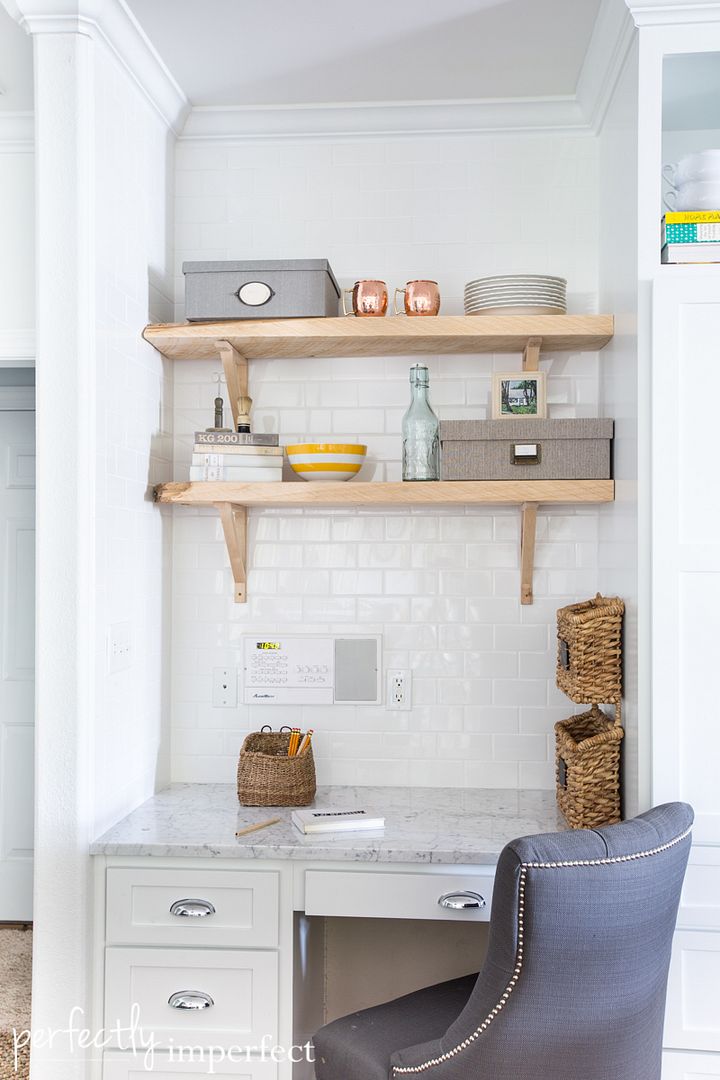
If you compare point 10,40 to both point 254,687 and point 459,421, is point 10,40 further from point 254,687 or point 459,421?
point 254,687

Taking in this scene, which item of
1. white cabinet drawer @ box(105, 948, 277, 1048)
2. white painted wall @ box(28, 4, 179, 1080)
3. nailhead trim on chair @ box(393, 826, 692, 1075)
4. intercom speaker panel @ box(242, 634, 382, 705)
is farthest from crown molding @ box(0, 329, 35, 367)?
nailhead trim on chair @ box(393, 826, 692, 1075)

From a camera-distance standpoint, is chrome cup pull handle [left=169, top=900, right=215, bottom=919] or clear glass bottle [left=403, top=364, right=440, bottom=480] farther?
clear glass bottle [left=403, top=364, right=440, bottom=480]

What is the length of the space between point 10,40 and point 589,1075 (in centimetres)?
242

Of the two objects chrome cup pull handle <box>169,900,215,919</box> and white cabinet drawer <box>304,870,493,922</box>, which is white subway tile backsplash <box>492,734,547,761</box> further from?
chrome cup pull handle <box>169,900,215,919</box>

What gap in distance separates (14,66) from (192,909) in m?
2.01

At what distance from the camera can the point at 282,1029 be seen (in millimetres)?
1996

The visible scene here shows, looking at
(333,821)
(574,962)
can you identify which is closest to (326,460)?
(333,821)

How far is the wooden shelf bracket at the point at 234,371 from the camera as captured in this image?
8.02ft

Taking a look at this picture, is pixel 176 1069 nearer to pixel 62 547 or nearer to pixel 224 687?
pixel 224 687

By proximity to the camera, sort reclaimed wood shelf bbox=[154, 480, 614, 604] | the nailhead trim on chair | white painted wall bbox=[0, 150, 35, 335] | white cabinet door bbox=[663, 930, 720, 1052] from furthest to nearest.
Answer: white painted wall bbox=[0, 150, 35, 335] → reclaimed wood shelf bbox=[154, 480, 614, 604] → white cabinet door bbox=[663, 930, 720, 1052] → the nailhead trim on chair

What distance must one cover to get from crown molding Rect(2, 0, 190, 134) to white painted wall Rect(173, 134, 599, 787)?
241 mm

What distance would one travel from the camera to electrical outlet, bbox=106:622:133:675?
2.16 m

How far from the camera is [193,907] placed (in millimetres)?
2025

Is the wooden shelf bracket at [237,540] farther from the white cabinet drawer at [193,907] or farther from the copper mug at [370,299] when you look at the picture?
the white cabinet drawer at [193,907]
